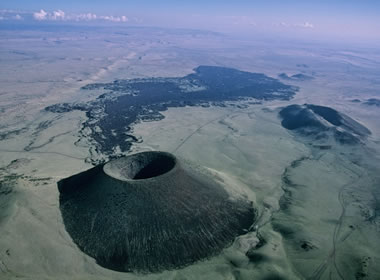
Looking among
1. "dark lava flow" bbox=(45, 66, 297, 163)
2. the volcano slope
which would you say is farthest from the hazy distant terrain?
"dark lava flow" bbox=(45, 66, 297, 163)

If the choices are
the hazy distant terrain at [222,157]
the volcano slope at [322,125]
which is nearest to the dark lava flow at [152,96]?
the hazy distant terrain at [222,157]

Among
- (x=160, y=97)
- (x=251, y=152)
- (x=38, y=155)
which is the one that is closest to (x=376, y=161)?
(x=251, y=152)

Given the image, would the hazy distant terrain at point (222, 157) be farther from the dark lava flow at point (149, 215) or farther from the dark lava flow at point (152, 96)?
the dark lava flow at point (149, 215)

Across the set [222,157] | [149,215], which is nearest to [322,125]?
[222,157]

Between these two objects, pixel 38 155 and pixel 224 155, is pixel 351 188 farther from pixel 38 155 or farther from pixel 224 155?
pixel 38 155

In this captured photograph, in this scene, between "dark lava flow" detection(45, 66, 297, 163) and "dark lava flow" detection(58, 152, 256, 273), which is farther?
"dark lava flow" detection(45, 66, 297, 163)

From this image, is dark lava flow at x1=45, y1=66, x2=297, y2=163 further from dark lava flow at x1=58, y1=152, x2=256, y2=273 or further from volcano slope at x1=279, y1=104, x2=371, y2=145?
volcano slope at x1=279, y1=104, x2=371, y2=145

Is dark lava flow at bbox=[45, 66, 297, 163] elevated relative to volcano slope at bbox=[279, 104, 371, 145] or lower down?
lower down

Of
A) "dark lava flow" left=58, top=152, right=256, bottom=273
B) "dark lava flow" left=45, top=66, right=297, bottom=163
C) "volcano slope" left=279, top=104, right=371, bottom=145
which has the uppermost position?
"dark lava flow" left=58, top=152, right=256, bottom=273

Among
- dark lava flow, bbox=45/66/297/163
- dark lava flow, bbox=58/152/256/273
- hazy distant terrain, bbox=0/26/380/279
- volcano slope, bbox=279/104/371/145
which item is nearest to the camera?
hazy distant terrain, bbox=0/26/380/279
